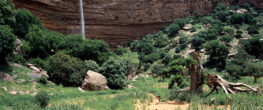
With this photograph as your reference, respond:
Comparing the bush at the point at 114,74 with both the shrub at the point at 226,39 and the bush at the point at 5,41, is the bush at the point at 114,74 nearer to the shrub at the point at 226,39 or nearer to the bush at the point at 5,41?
the bush at the point at 5,41

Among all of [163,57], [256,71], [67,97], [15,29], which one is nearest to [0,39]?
[67,97]

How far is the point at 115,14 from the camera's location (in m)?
42.9

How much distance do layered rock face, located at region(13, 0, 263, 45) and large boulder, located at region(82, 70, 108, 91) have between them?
18.6 meters

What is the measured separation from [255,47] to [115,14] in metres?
23.2

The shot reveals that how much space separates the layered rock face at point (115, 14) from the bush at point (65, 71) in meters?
16.2

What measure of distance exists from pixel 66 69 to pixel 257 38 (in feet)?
81.7

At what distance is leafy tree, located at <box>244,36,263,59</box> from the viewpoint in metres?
31.0

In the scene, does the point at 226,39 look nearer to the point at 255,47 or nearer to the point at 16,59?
the point at 255,47

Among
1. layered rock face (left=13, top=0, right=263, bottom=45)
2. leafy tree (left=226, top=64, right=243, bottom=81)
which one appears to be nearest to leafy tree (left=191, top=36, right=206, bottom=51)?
leafy tree (left=226, top=64, right=243, bottom=81)

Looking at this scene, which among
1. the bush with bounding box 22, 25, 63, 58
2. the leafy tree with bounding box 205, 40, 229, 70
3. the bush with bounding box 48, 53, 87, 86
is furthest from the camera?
the leafy tree with bounding box 205, 40, 229, 70

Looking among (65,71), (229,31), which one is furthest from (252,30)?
(65,71)

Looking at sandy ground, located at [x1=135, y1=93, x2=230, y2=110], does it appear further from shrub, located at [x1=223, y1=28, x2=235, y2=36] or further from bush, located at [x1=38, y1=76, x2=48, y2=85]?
shrub, located at [x1=223, y1=28, x2=235, y2=36]

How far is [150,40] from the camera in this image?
43.4 metres

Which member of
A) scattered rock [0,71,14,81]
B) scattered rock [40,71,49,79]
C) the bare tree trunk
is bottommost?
scattered rock [40,71,49,79]
